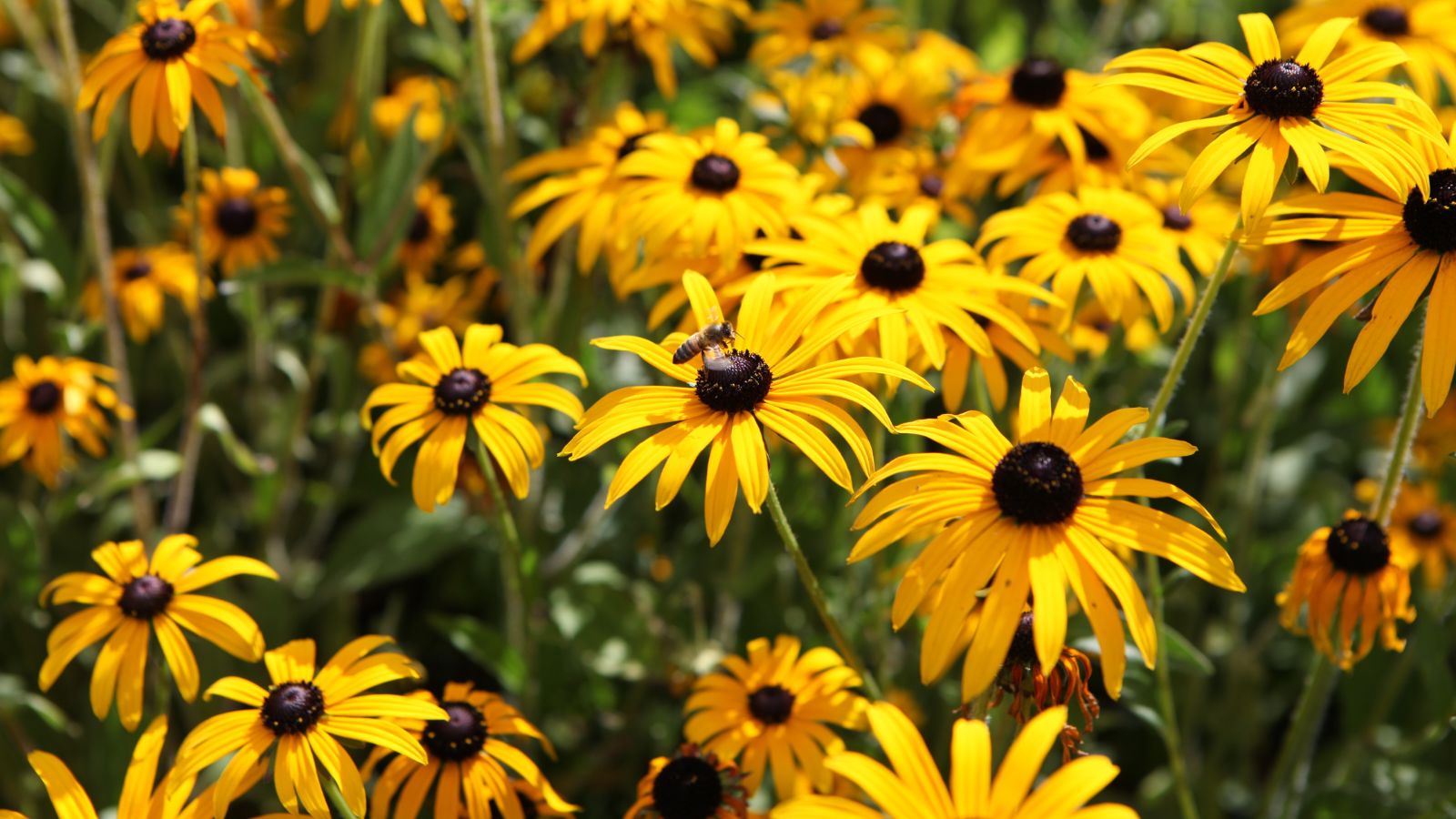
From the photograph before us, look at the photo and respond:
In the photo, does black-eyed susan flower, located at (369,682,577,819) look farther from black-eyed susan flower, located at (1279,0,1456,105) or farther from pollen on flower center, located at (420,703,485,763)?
black-eyed susan flower, located at (1279,0,1456,105)

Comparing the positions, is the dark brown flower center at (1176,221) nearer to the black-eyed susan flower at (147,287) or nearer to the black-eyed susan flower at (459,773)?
the black-eyed susan flower at (459,773)

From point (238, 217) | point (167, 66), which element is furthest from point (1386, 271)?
point (238, 217)

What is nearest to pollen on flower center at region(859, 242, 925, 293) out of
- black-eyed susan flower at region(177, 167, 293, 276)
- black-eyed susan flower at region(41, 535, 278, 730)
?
black-eyed susan flower at region(41, 535, 278, 730)

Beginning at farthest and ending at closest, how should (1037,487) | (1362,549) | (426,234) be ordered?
(426,234)
(1362,549)
(1037,487)

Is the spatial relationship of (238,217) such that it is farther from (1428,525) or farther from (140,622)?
(1428,525)

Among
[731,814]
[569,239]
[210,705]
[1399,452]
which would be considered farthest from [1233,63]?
[210,705]
